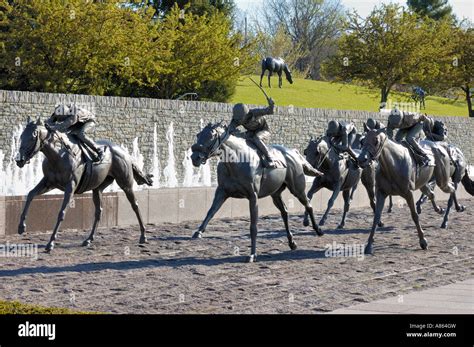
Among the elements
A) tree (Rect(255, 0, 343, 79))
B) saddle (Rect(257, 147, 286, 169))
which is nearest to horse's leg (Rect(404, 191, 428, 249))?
saddle (Rect(257, 147, 286, 169))

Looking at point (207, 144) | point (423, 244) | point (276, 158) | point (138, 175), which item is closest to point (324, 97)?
point (138, 175)

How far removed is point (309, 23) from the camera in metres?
93.2

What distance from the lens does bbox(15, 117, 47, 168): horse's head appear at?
14.7 metres

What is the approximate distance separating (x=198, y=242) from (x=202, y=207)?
18.2 ft

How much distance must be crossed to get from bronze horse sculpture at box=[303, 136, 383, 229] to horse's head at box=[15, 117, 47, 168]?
7007mm

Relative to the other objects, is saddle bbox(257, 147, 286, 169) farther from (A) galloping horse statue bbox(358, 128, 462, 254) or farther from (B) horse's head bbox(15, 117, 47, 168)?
(B) horse's head bbox(15, 117, 47, 168)

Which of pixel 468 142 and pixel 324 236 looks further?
pixel 468 142

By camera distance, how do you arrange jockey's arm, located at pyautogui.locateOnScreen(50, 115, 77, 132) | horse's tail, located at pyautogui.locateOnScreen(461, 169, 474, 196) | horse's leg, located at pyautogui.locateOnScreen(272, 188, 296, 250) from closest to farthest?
jockey's arm, located at pyautogui.locateOnScreen(50, 115, 77, 132) → horse's leg, located at pyautogui.locateOnScreen(272, 188, 296, 250) → horse's tail, located at pyautogui.locateOnScreen(461, 169, 474, 196)

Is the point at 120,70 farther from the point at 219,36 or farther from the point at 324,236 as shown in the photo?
the point at 324,236

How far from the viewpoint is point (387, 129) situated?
15969mm

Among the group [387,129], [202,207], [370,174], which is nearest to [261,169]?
[387,129]

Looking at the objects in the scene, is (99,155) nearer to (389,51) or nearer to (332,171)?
(332,171)

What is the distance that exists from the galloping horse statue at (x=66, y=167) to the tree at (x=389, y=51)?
37822mm
